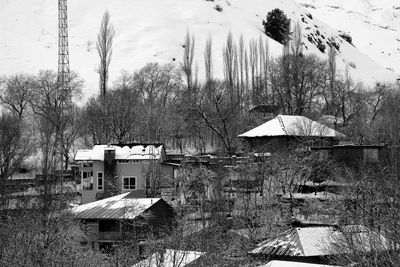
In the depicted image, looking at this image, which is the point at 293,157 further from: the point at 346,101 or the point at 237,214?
the point at 346,101

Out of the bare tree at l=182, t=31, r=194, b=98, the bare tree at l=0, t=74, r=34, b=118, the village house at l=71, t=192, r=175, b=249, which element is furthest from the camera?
the bare tree at l=182, t=31, r=194, b=98

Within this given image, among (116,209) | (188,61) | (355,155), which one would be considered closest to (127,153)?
(116,209)

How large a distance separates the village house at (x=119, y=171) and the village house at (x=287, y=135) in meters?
7.12

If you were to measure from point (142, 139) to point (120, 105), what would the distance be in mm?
3795

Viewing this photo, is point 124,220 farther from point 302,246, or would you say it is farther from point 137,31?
point 137,31

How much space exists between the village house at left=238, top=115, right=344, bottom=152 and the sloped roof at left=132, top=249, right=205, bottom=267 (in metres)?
20.9

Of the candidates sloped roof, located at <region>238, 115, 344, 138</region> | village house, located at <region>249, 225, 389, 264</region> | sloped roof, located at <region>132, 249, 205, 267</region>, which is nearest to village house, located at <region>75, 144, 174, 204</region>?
sloped roof, located at <region>238, 115, 344, 138</region>

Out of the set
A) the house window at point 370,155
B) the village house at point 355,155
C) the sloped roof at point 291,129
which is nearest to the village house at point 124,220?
the village house at point 355,155

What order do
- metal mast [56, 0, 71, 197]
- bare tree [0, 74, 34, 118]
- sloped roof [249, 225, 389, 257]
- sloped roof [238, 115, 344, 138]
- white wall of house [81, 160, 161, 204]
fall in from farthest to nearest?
bare tree [0, 74, 34, 118]
metal mast [56, 0, 71, 197]
sloped roof [238, 115, 344, 138]
white wall of house [81, 160, 161, 204]
sloped roof [249, 225, 389, 257]

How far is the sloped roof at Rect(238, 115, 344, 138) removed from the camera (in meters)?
47.0

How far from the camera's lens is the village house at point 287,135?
1828 inches

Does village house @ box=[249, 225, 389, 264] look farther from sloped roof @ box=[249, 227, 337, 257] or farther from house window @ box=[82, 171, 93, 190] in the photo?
house window @ box=[82, 171, 93, 190]

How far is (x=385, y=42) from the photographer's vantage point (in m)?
129

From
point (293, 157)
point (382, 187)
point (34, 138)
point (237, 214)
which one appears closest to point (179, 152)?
point (34, 138)
